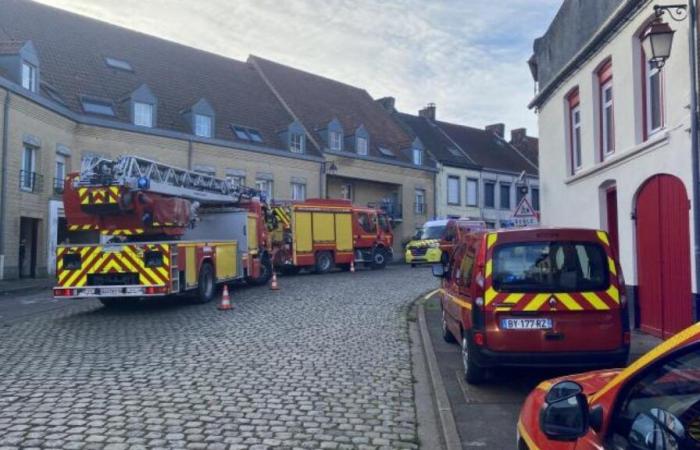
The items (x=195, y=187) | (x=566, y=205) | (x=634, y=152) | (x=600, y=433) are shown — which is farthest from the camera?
(x=195, y=187)

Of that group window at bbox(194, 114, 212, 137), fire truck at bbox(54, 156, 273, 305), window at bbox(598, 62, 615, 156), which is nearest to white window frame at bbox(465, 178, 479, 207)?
window at bbox(194, 114, 212, 137)

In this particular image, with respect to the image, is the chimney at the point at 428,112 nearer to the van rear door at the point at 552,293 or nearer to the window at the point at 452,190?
the window at the point at 452,190

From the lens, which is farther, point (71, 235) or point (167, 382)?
point (71, 235)

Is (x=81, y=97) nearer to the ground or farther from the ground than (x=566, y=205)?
farther from the ground

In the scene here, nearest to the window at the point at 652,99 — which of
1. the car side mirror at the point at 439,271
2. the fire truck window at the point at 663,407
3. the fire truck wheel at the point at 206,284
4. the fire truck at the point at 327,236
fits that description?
the car side mirror at the point at 439,271

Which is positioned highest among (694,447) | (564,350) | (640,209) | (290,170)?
(290,170)

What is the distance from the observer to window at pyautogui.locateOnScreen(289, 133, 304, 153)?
117 feet

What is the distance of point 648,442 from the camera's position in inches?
86.5

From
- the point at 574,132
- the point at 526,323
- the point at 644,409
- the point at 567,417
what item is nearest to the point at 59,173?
the point at 574,132

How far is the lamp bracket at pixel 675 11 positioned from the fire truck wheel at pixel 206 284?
35.4 ft

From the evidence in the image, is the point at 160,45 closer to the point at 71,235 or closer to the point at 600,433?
the point at 71,235

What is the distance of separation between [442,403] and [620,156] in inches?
263

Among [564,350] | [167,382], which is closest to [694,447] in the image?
[564,350]

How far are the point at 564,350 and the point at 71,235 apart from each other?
24405 millimetres
